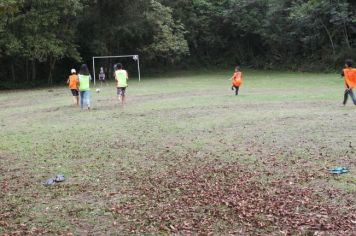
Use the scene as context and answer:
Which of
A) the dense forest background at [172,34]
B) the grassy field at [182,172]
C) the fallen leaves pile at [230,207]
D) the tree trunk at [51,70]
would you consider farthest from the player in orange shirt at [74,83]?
the tree trunk at [51,70]

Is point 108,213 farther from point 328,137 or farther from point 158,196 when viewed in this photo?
point 328,137

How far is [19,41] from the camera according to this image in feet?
101

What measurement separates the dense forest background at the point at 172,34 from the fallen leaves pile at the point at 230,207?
2513 centimetres

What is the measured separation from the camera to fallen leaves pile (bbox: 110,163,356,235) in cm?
588

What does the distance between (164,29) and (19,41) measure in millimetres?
12711

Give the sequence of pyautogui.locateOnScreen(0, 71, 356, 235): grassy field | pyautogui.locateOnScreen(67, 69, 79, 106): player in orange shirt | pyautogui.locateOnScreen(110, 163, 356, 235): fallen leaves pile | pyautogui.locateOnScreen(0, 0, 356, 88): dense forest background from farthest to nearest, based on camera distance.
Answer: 1. pyautogui.locateOnScreen(0, 0, 356, 88): dense forest background
2. pyautogui.locateOnScreen(67, 69, 79, 106): player in orange shirt
3. pyautogui.locateOnScreen(0, 71, 356, 235): grassy field
4. pyautogui.locateOnScreen(110, 163, 356, 235): fallen leaves pile

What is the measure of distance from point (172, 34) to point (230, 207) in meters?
35.3

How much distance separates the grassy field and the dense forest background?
16425mm

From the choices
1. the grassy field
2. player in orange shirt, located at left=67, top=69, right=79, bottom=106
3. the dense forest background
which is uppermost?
the dense forest background

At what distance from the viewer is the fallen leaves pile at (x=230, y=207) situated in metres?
5.88

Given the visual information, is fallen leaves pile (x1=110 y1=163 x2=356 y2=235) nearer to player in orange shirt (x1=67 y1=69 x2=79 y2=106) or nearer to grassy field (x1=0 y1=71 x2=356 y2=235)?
grassy field (x1=0 y1=71 x2=356 y2=235)

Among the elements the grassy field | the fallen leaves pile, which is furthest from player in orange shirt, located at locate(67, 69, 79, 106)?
the fallen leaves pile

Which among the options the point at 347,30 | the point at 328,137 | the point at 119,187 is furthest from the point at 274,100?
the point at 347,30

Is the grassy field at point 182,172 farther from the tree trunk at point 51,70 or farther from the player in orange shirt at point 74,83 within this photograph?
the tree trunk at point 51,70
